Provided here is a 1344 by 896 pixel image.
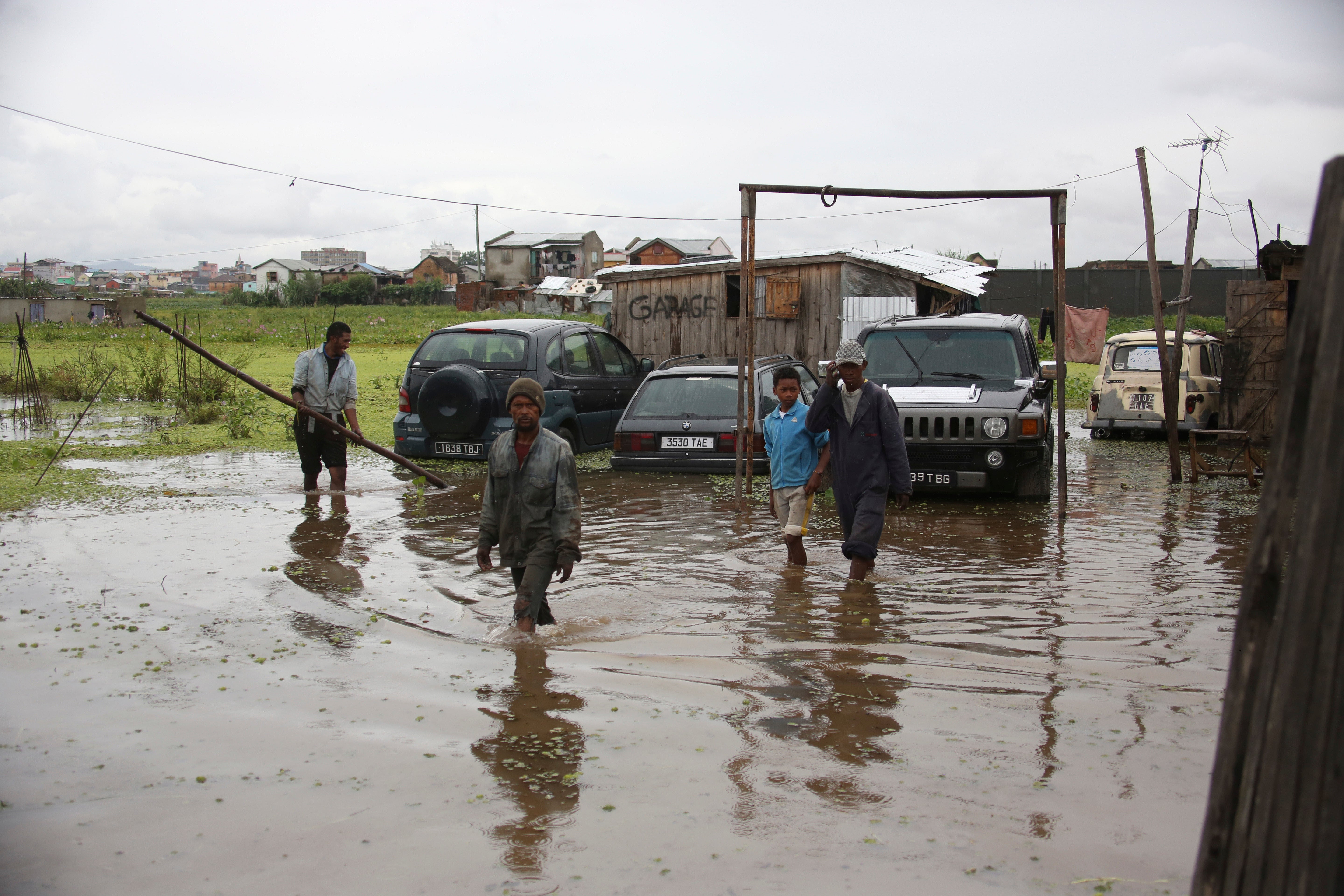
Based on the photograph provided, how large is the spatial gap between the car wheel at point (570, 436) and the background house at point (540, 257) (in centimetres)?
7585

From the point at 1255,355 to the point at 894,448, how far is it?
360 inches

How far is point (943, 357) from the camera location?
10.9 m

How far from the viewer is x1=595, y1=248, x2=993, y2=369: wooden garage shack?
17625mm

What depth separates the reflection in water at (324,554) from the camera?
698 centimetres

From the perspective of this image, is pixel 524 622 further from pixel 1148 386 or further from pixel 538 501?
pixel 1148 386

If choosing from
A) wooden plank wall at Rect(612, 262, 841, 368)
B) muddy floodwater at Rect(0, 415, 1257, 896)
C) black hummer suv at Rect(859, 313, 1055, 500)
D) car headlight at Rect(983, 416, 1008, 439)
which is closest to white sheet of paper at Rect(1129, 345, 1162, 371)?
wooden plank wall at Rect(612, 262, 841, 368)

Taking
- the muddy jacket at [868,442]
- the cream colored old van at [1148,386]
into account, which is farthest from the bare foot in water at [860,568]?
the cream colored old van at [1148,386]

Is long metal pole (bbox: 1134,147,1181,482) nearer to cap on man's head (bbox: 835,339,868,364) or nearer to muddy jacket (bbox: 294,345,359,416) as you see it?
cap on man's head (bbox: 835,339,868,364)

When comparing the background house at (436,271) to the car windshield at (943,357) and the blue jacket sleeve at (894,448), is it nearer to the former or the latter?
the car windshield at (943,357)

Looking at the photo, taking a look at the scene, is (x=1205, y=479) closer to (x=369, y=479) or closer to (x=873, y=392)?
(x=873, y=392)

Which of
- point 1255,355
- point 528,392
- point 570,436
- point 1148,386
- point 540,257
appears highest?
point 540,257

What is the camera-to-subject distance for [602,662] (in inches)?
212

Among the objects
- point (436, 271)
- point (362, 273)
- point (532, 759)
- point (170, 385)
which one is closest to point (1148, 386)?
point (532, 759)

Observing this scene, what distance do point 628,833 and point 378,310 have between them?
63041mm
